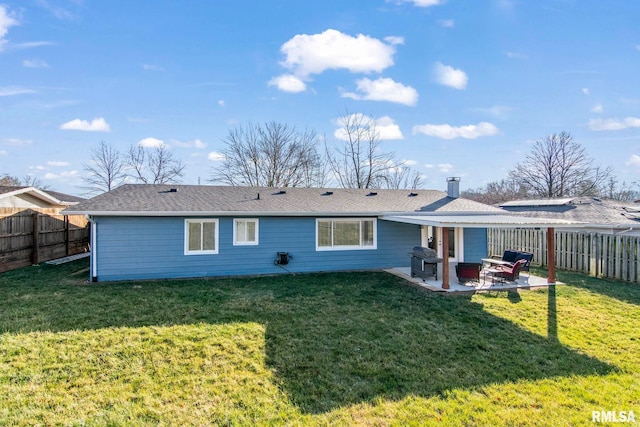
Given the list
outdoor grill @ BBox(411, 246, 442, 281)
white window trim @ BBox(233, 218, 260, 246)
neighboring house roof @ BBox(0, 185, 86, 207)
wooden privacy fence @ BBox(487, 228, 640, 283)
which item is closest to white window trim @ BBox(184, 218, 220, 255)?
white window trim @ BBox(233, 218, 260, 246)

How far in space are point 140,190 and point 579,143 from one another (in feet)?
111

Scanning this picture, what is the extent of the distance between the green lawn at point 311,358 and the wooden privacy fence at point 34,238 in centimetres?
390

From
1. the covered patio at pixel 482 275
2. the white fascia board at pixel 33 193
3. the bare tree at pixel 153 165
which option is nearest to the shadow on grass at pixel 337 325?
the covered patio at pixel 482 275

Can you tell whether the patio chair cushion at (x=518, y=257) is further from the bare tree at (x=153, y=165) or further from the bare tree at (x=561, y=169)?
the bare tree at (x=153, y=165)

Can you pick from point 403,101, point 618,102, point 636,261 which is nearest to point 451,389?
point 636,261

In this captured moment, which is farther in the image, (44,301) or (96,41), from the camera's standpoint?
(96,41)

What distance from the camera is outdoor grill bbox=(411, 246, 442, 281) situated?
1037cm

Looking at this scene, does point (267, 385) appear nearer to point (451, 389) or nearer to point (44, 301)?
point (451, 389)

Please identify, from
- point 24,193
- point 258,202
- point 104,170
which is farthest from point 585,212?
point 104,170

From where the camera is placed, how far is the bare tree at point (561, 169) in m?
28.8

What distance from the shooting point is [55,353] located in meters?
5.03

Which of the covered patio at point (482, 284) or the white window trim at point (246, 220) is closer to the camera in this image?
the covered patio at point (482, 284)

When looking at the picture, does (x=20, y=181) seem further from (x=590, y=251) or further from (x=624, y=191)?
(x=624, y=191)

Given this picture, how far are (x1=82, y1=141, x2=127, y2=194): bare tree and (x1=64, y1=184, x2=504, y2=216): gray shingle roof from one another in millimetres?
23538
